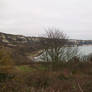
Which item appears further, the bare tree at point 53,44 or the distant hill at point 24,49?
the distant hill at point 24,49

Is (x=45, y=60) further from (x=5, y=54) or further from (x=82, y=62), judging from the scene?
(x=5, y=54)

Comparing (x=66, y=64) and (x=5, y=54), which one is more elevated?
(x=5, y=54)

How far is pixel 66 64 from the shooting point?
22.4 metres

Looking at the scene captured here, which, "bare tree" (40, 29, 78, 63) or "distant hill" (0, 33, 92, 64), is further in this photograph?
"distant hill" (0, 33, 92, 64)

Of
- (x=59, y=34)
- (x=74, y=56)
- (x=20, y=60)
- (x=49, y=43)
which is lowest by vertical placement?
(x=20, y=60)

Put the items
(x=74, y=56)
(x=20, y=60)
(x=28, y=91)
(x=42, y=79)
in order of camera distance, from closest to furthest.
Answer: (x=28, y=91) → (x=42, y=79) → (x=74, y=56) → (x=20, y=60)

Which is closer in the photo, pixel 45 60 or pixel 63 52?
pixel 63 52

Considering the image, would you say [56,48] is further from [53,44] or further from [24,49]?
[24,49]

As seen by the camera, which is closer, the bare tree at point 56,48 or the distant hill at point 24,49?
the bare tree at point 56,48

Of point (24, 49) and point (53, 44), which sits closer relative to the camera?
point (53, 44)

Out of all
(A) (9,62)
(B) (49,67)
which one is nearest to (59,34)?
(B) (49,67)

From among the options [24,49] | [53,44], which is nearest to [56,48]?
[53,44]

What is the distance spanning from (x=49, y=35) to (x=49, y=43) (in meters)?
1.55

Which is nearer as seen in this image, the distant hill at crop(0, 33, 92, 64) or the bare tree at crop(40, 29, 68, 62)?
the bare tree at crop(40, 29, 68, 62)
